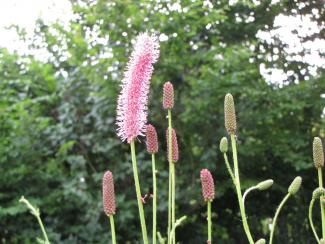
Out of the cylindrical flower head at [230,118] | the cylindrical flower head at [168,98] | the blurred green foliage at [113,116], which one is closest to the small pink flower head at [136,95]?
the cylindrical flower head at [168,98]

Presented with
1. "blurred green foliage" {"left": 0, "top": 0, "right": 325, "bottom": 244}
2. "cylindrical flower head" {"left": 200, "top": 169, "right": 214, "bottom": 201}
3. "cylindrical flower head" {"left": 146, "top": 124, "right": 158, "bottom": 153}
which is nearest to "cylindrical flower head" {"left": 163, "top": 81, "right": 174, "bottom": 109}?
"cylindrical flower head" {"left": 146, "top": 124, "right": 158, "bottom": 153}

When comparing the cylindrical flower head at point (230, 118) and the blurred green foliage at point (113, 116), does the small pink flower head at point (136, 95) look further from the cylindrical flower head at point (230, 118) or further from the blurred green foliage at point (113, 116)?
the blurred green foliage at point (113, 116)

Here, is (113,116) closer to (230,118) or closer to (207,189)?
(207,189)

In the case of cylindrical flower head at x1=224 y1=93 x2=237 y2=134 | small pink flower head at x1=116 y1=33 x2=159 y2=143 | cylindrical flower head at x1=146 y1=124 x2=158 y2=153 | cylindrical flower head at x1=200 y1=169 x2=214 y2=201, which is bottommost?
cylindrical flower head at x1=200 y1=169 x2=214 y2=201

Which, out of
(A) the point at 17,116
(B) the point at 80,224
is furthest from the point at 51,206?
(A) the point at 17,116

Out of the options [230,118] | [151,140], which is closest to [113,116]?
[151,140]

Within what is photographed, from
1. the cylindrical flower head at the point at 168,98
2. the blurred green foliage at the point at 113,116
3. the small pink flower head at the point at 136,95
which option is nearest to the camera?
the small pink flower head at the point at 136,95

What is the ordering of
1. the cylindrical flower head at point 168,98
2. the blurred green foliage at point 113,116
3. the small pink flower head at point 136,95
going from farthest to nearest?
the blurred green foliage at point 113,116 → the cylindrical flower head at point 168,98 → the small pink flower head at point 136,95

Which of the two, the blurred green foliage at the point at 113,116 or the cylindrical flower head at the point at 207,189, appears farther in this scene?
the blurred green foliage at the point at 113,116

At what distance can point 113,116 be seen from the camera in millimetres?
5172

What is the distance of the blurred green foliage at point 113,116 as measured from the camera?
15.9 feet

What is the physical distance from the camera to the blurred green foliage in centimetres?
484

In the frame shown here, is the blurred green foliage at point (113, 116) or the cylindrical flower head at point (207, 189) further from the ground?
the cylindrical flower head at point (207, 189)

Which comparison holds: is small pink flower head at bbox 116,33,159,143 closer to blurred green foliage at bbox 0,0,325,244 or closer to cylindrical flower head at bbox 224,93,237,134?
cylindrical flower head at bbox 224,93,237,134
